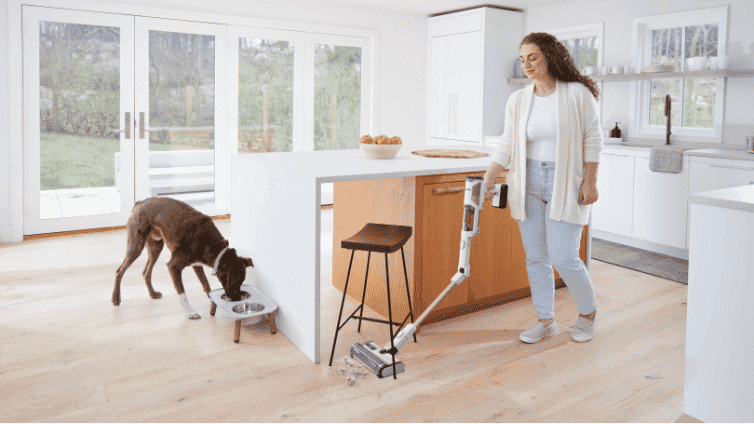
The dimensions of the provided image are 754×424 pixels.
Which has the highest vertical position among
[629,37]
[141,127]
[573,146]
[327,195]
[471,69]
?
[629,37]

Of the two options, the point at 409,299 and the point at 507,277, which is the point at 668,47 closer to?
the point at 507,277

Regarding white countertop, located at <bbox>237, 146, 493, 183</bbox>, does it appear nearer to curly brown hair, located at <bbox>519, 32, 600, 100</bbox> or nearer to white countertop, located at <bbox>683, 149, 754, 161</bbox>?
curly brown hair, located at <bbox>519, 32, 600, 100</bbox>

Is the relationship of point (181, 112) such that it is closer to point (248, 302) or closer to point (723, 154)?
point (248, 302)

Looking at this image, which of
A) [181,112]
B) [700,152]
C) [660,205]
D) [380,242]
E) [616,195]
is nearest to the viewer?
[380,242]

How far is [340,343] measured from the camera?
283 cm

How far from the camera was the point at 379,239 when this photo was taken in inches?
99.8

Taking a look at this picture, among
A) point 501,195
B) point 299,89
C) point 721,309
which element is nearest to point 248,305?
point 501,195

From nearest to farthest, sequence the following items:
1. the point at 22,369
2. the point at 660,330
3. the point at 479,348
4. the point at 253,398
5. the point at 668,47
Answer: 1. the point at 253,398
2. the point at 22,369
3. the point at 479,348
4. the point at 660,330
5. the point at 668,47

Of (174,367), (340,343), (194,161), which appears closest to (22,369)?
(174,367)

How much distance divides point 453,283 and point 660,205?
3.02 m

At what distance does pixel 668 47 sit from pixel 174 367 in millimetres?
4999

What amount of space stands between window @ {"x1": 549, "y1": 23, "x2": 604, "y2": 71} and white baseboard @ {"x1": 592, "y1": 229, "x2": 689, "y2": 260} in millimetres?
1783

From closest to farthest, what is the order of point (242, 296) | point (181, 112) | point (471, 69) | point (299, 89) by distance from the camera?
1. point (242, 296)
2. point (181, 112)
3. point (299, 89)
4. point (471, 69)

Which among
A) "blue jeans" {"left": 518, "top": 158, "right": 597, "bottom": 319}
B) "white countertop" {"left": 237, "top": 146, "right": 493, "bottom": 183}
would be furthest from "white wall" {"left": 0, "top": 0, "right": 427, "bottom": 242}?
"blue jeans" {"left": 518, "top": 158, "right": 597, "bottom": 319}
